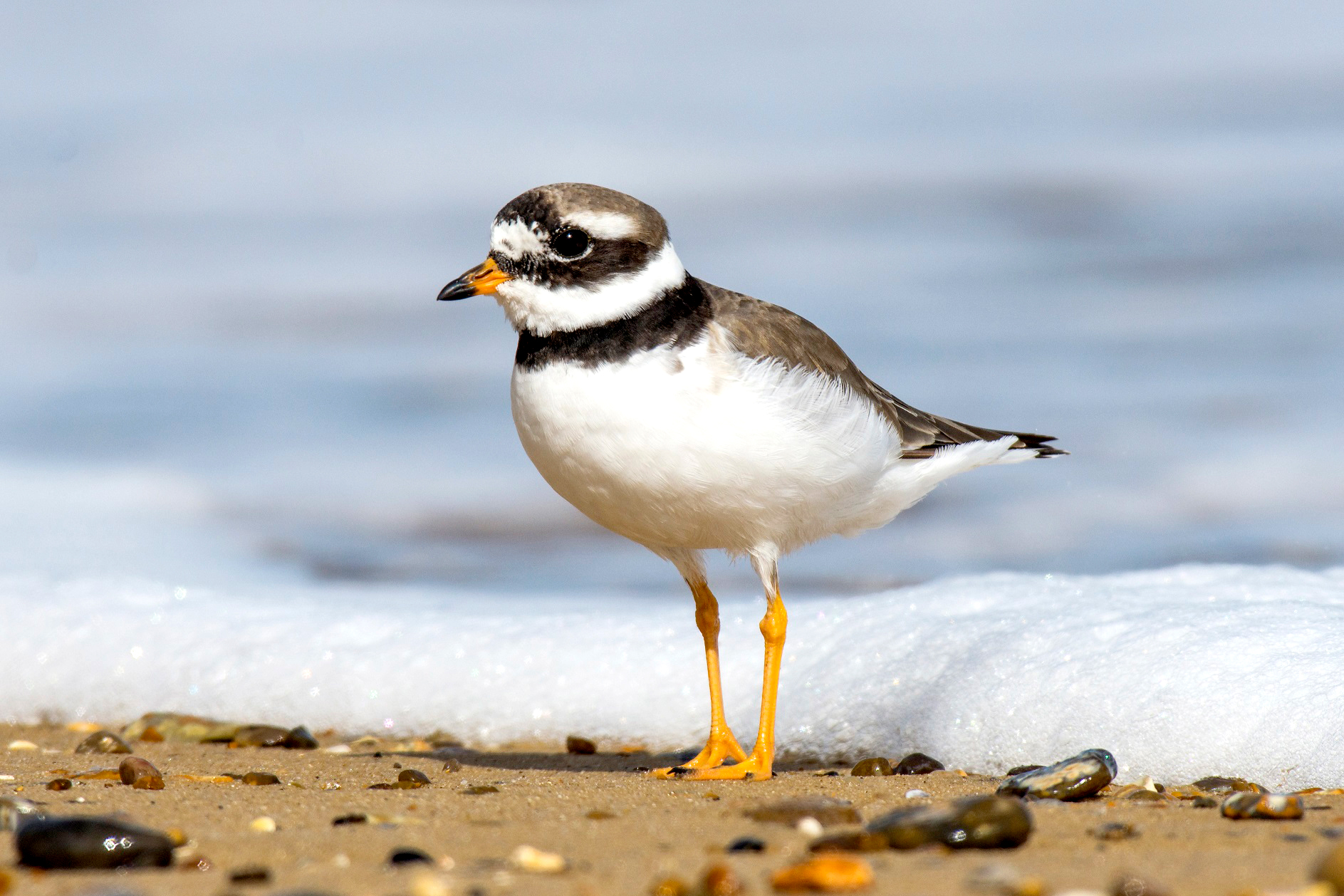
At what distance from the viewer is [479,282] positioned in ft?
16.1

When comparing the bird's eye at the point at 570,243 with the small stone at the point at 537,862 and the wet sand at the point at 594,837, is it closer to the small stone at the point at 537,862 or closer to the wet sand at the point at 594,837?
the wet sand at the point at 594,837

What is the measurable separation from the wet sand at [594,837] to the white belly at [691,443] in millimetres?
893

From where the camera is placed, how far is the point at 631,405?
4.63 m

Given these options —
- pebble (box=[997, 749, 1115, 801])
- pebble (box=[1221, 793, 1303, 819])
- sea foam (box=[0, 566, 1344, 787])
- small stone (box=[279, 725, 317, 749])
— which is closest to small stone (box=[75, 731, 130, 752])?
small stone (box=[279, 725, 317, 749])

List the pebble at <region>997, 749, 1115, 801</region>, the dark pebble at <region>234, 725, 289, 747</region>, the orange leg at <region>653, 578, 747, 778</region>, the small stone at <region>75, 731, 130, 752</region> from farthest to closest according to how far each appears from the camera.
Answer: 1. the dark pebble at <region>234, 725, 289, 747</region>
2. the small stone at <region>75, 731, 130, 752</region>
3. the orange leg at <region>653, 578, 747, 778</region>
4. the pebble at <region>997, 749, 1115, 801</region>

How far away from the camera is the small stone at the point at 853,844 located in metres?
3.19

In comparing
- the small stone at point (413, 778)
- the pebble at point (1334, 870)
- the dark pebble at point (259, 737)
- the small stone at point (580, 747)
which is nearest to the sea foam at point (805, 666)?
the small stone at point (580, 747)

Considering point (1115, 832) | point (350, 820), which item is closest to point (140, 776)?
point (350, 820)

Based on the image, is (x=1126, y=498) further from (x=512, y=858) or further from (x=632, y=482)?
(x=512, y=858)

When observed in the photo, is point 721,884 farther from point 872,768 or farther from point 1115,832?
point 872,768

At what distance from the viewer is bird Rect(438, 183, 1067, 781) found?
15.3ft

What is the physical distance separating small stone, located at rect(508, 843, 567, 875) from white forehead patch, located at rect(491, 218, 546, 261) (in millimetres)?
2319

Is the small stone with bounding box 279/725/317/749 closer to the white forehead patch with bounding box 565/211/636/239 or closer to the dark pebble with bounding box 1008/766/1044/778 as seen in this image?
the white forehead patch with bounding box 565/211/636/239

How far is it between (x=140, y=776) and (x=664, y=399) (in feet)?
6.70
